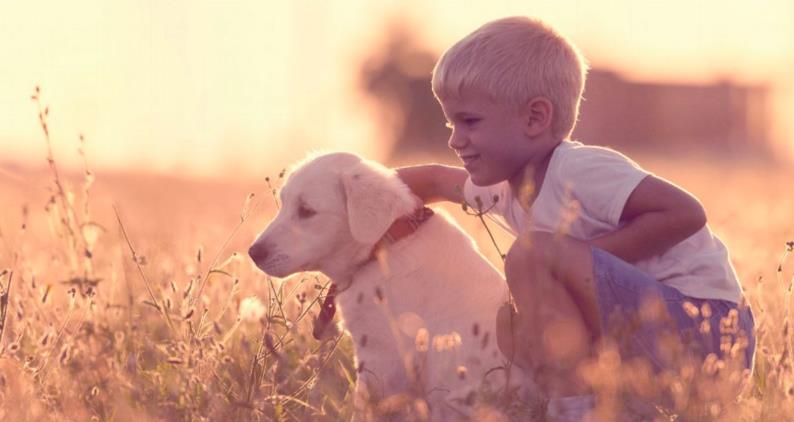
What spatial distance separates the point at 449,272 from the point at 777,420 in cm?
142

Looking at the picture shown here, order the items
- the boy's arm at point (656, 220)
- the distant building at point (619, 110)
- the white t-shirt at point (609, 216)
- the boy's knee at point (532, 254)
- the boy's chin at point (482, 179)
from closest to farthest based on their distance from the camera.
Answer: the boy's knee at point (532, 254) → the boy's arm at point (656, 220) → the white t-shirt at point (609, 216) → the boy's chin at point (482, 179) → the distant building at point (619, 110)

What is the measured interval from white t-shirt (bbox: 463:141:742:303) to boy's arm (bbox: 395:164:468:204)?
624 mm

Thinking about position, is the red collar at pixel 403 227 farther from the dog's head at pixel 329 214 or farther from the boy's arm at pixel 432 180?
the boy's arm at pixel 432 180

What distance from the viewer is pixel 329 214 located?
5.18 metres

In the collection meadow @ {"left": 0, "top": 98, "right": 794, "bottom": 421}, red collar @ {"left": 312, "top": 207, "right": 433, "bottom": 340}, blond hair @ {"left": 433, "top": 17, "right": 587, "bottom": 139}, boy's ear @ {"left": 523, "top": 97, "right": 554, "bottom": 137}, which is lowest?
meadow @ {"left": 0, "top": 98, "right": 794, "bottom": 421}

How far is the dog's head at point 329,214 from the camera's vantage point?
503cm

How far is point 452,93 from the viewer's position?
501 cm

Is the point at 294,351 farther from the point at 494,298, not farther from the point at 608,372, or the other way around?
the point at 608,372

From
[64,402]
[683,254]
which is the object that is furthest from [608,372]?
[64,402]

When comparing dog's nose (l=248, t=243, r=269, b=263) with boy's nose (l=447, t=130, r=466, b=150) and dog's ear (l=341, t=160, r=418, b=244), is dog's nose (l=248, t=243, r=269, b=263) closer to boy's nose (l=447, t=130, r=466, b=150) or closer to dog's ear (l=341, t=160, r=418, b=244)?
dog's ear (l=341, t=160, r=418, b=244)

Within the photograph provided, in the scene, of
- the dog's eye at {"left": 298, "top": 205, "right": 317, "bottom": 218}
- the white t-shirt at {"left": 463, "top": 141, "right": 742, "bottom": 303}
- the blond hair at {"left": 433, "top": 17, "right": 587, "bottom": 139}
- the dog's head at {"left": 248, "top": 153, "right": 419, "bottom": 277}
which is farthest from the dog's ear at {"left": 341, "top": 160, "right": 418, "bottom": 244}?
the white t-shirt at {"left": 463, "top": 141, "right": 742, "bottom": 303}

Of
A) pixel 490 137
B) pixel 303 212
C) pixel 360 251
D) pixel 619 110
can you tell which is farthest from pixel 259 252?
pixel 619 110

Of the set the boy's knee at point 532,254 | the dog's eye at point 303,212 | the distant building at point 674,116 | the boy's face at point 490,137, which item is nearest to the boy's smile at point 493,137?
the boy's face at point 490,137

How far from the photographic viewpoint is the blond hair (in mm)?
4930
